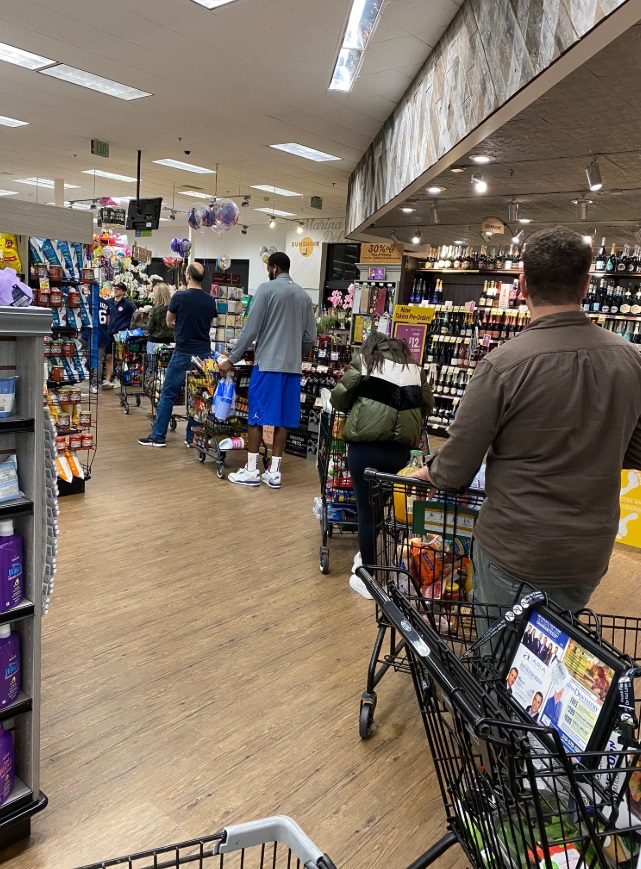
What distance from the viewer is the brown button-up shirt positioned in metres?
1.68

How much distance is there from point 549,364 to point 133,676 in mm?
2127

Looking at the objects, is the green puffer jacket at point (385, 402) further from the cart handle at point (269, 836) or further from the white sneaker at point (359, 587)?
the cart handle at point (269, 836)

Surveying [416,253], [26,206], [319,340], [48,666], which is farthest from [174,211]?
[48,666]

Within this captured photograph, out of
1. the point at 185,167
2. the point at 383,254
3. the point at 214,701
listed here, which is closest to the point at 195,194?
the point at 185,167

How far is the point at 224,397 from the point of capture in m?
5.84

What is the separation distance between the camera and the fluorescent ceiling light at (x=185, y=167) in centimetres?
1070

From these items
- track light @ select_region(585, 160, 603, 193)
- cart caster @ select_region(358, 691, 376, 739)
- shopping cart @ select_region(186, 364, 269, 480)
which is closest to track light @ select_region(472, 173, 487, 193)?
track light @ select_region(585, 160, 603, 193)

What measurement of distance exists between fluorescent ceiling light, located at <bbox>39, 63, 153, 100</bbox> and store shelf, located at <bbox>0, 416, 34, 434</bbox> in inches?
240

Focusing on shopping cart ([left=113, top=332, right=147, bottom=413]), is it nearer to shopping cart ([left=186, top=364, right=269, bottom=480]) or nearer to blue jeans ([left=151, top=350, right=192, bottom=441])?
blue jeans ([left=151, top=350, right=192, bottom=441])

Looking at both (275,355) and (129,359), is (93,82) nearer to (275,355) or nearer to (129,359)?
(275,355)

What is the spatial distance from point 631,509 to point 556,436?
3903mm

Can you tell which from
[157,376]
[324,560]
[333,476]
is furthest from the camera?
[157,376]

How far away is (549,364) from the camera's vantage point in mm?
A: 1681

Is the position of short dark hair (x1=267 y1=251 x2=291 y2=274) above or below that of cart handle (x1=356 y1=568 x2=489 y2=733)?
above
